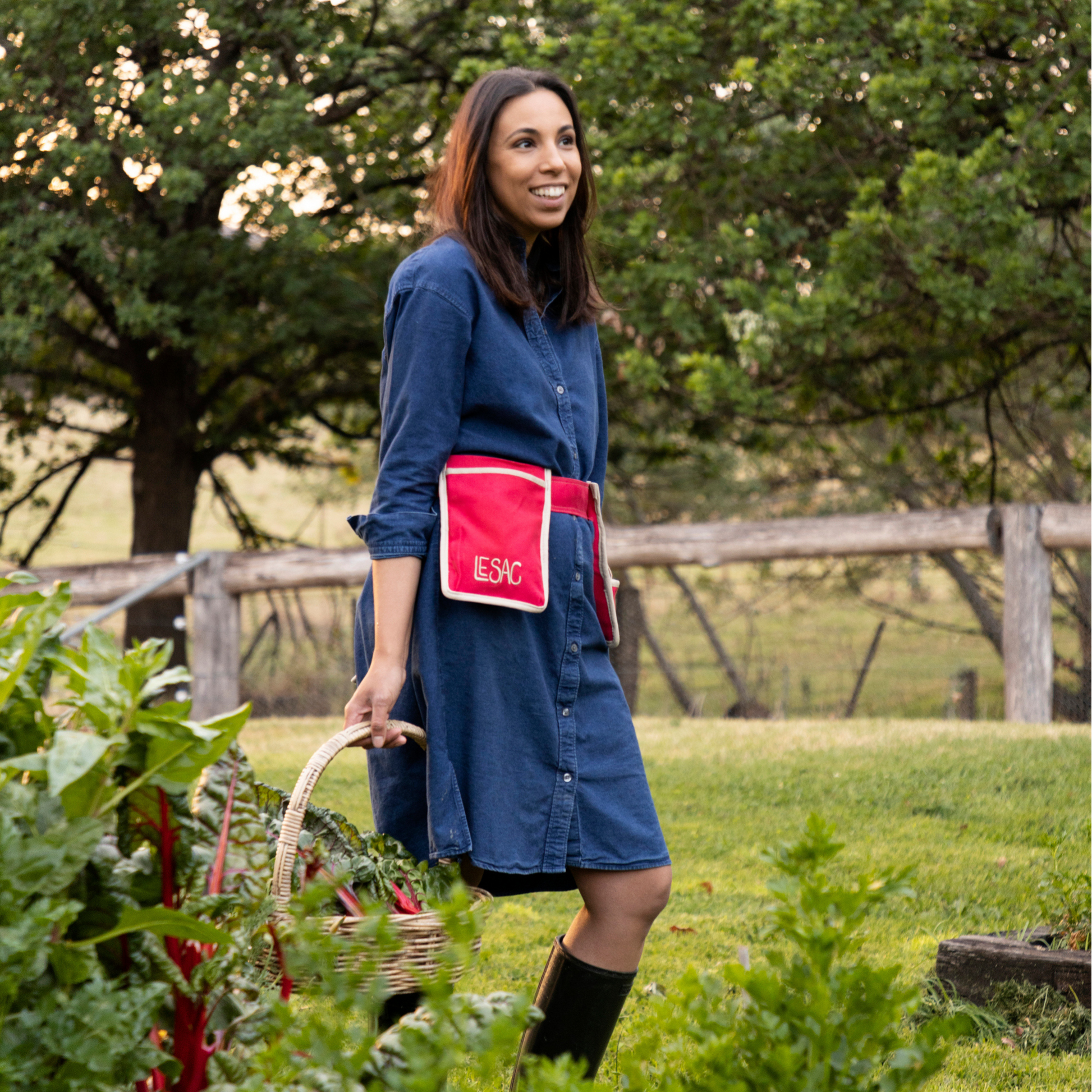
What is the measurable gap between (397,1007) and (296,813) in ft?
1.88

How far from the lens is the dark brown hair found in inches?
89.2

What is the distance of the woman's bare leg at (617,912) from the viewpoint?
2.13 metres

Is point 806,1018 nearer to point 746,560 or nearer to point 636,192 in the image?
point 746,560

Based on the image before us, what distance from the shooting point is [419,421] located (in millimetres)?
2119

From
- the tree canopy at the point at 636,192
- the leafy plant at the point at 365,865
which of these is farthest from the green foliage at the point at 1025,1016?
the tree canopy at the point at 636,192

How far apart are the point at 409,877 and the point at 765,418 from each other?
24.9ft

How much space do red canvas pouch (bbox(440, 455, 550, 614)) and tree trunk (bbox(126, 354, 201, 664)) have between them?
368 inches

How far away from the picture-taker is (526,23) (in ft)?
32.0

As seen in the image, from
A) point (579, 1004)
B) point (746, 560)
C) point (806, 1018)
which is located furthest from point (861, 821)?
point (806, 1018)

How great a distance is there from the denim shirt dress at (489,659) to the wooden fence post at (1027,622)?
5536mm

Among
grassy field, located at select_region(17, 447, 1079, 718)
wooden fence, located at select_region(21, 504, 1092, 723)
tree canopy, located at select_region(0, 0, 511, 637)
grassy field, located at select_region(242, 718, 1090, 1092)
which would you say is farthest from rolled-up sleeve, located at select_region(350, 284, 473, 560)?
grassy field, located at select_region(17, 447, 1079, 718)

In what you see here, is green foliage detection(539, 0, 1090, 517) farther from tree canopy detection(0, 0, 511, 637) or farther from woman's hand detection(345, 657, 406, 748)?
woman's hand detection(345, 657, 406, 748)

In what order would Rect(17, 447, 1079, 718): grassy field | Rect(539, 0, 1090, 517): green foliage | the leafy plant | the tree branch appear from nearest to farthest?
the leafy plant
Rect(539, 0, 1090, 517): green foliage
Rect(17, 447, 1079, 718): grassy field
the tree branch

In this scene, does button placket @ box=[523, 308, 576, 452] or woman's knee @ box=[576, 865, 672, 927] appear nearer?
woman's knee @ box=[576, 865, 672, 927]
